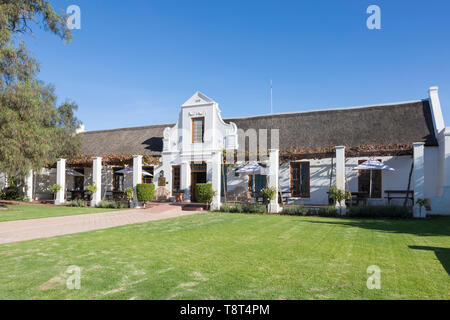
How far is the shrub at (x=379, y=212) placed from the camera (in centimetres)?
1396

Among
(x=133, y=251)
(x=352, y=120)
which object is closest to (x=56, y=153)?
(x=133, y=251)

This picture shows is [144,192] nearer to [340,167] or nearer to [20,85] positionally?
[20,85]

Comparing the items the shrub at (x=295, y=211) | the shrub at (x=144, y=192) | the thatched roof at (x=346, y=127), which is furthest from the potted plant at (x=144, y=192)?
the shrub at (x=295, y=211)

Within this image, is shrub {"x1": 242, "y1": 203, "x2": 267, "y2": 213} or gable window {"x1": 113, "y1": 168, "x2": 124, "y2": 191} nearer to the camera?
shrub {"x1": 242, "y1": 203, "x2": 267, "y2": 213}

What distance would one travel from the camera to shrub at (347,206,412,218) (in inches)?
550

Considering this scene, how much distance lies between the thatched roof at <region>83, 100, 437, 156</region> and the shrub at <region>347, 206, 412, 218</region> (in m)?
3.06

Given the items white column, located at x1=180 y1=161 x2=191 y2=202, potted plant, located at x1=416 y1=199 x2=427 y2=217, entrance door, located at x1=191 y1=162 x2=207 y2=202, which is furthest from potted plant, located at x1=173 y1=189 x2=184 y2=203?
potted plant, located at x1=416 y1=199 x2=427 y2=217

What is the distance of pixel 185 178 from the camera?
21.2 m

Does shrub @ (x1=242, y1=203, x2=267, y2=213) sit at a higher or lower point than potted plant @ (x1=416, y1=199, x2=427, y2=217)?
lower

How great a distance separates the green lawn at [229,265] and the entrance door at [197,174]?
11868mm

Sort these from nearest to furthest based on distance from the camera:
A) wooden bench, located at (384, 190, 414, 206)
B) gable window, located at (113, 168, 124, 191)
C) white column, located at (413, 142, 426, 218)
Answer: white column, located at (413, 142, 426, 218) < wooden bench, located at (384, 190, 414, 206) < gable window, located at (113, 168, 124, 191)

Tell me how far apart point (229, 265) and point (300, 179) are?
1443 centimetres

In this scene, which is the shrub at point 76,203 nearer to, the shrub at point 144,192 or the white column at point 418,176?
the shrub at point 144,192

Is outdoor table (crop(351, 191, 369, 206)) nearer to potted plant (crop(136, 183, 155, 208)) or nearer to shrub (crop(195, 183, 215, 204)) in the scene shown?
shrub (crop(195, 183, 215, 204))
